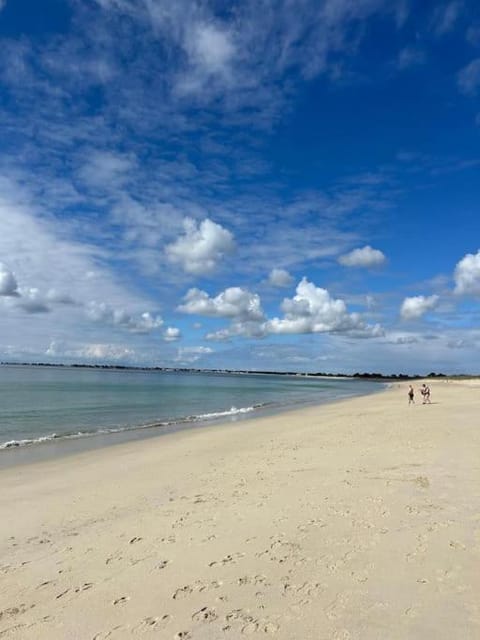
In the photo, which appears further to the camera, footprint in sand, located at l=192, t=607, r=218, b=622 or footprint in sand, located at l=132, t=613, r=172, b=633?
footprint in sand, located at l=192, t=607, r=218, b=622

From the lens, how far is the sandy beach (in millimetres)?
5020

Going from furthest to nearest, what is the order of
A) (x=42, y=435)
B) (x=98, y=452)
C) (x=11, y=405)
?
1. (x=11, y=405)
2. (x=42, y=435)
3. (x=98, y=452)

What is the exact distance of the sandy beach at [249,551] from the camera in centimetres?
502

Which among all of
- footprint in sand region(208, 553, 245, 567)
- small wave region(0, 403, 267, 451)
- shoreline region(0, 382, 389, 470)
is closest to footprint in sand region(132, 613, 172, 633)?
footprint in sand region(208, 553, 245, 567)

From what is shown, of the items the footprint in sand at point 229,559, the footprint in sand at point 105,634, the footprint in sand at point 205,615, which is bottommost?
the footprint in sand at point 105,634

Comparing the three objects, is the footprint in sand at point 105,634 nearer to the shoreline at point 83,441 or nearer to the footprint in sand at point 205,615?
the footprint in sand at point 205,615

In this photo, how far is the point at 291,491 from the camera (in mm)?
10062

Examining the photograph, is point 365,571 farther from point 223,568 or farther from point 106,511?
point 106,511

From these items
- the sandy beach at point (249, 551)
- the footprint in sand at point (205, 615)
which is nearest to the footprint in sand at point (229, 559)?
the sandy beach at point (249, 551)

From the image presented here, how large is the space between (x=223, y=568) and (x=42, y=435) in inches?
731

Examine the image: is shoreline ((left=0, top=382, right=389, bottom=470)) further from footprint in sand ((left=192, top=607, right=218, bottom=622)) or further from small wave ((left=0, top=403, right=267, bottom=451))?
footprint in sand ((left=192, top=607, right=218, bottom=622))

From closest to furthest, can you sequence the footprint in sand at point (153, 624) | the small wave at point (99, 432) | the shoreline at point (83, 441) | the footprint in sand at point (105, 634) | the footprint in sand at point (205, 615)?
the footprint in sand at point (105, 634), the footprint in sand at point (153, 624), the footprint in sand at point (205, 615), the shoreline at point (83, 441), the small wave at point (99, 432)

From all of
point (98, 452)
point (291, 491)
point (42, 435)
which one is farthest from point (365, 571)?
point (42, 435)

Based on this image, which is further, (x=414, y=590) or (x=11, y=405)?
(x=11, y=405)
